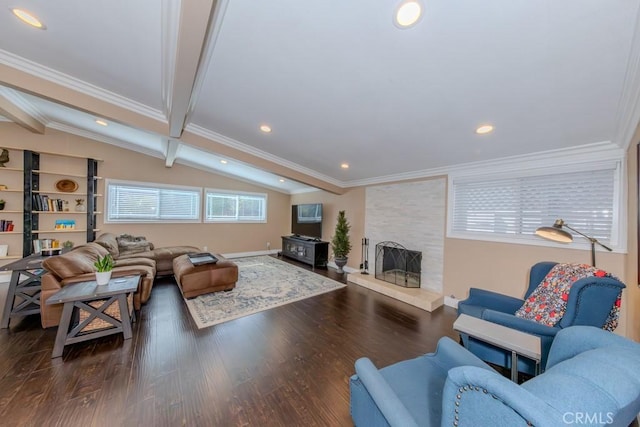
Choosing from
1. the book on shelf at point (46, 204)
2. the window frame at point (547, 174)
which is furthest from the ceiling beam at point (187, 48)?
the book on shelf at point (46, 204)

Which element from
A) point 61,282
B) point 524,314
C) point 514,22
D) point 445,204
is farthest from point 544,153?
point 61,282

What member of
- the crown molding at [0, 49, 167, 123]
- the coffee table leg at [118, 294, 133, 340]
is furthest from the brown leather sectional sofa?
the crown molding at [0, 49, 167, 123]

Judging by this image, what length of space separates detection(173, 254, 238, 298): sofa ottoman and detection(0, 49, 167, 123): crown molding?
2.28 metres

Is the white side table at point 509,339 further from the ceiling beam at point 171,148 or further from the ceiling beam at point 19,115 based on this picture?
the ceiling beam at point 19,115

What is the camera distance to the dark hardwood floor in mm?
1550

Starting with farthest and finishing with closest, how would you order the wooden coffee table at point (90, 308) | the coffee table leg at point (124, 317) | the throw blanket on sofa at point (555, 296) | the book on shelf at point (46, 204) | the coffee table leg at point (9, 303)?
the book on shelf at point (46, 204)
the coffee table leg at point (9, 303)
the coffee table leg at point (124, 317)
the wooden coffee table at point (90, 308)
the throw blanket on sofa at point (555, 296)

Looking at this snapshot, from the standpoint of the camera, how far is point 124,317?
2402mm

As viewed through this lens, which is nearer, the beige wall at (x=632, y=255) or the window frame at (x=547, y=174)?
the beige wall at (x=632, y=255)

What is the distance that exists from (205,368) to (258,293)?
1.83 meters

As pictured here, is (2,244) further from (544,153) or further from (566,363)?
(544,153)

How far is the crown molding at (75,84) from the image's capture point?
7.32 feet

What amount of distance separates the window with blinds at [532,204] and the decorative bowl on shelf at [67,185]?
7.38m

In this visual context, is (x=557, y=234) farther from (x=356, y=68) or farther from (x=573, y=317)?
(x=356, y=68)

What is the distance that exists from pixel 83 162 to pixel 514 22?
A: 7.09m
